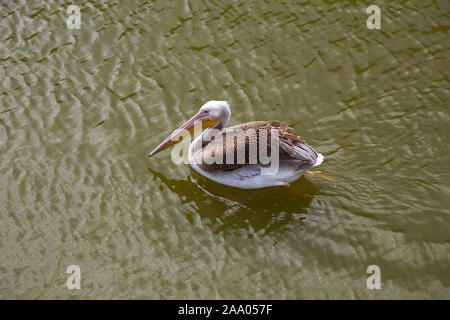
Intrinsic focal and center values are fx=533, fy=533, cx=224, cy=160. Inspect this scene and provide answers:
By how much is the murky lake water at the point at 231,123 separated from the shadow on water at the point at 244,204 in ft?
0.06

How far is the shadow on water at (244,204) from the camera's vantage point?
539 cm

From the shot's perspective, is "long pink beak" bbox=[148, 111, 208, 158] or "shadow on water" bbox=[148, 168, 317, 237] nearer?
"shadow on water" bbox=[148, 168, 317, 237]

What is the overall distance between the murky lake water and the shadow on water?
19 mm

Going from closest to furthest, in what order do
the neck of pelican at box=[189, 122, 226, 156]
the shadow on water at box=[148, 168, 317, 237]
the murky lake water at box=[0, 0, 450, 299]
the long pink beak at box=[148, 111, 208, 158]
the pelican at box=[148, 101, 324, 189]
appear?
the murky lake water at box=[0, 0, 450, 299]
the shadow on water at box=[148, 168, 317, 237]
the pelican at box=[148, 101, 324, 189]
the long pink beak at box=[148, 111, 208, 158]
the neck of pelican at box=[189, 122, 226, 156]

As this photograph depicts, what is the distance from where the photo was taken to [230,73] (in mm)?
7156

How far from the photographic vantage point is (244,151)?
559cm

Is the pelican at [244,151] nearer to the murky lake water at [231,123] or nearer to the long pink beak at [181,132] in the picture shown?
the long pink beak at [181,132]

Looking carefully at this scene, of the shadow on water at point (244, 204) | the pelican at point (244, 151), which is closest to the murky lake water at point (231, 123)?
the shadow on water at point (244, 204)

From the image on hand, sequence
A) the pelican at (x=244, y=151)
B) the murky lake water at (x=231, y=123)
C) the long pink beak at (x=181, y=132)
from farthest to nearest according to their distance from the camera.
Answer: the long pink beak at (x=181, y=132), the pelican at (x=244, y=151), the murky lake water at (x=231, y=123)

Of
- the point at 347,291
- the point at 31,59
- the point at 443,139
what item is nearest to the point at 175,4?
the point at 31,59

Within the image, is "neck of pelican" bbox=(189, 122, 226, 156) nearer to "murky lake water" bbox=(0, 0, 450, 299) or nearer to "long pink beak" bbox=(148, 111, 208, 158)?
"long pink beak" bbox=(148, 111, 208, 158)

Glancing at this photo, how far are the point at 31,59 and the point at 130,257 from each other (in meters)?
3.68

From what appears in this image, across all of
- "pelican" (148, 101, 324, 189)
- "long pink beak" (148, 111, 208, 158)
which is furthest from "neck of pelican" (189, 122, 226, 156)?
"long pink beak" (148, 111, 208, 158)

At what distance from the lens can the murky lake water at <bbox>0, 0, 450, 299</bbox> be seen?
490 centimetres
